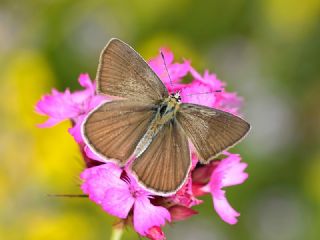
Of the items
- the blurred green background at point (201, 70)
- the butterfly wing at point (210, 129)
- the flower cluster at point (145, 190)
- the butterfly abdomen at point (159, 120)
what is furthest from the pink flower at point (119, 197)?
the blurred green background at point (201, 70)

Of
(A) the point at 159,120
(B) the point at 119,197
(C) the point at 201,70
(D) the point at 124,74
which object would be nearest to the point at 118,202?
(B) the point at 119,197

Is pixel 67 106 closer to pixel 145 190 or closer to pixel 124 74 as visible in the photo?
pixel 124 74

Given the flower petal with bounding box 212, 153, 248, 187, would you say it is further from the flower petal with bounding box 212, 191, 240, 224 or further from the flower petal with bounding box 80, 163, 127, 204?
the flower petal with bounding box 80, 163, 127, 204

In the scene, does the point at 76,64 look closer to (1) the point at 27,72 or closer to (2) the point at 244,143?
(1) the point at 27,72

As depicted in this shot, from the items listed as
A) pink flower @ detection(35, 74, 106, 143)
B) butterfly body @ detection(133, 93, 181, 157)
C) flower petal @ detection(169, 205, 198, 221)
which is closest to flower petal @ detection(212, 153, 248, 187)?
flower petal @ detection(169, 205, 198, 221)

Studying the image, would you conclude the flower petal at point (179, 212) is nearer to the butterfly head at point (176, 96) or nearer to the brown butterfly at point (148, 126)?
the brown butterfly at point (148, 126)

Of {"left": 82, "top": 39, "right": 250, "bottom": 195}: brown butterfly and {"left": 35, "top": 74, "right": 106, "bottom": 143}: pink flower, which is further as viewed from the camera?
{"left": 35, "top": 74, "right": 106, "bottom": 143}: pink flower
